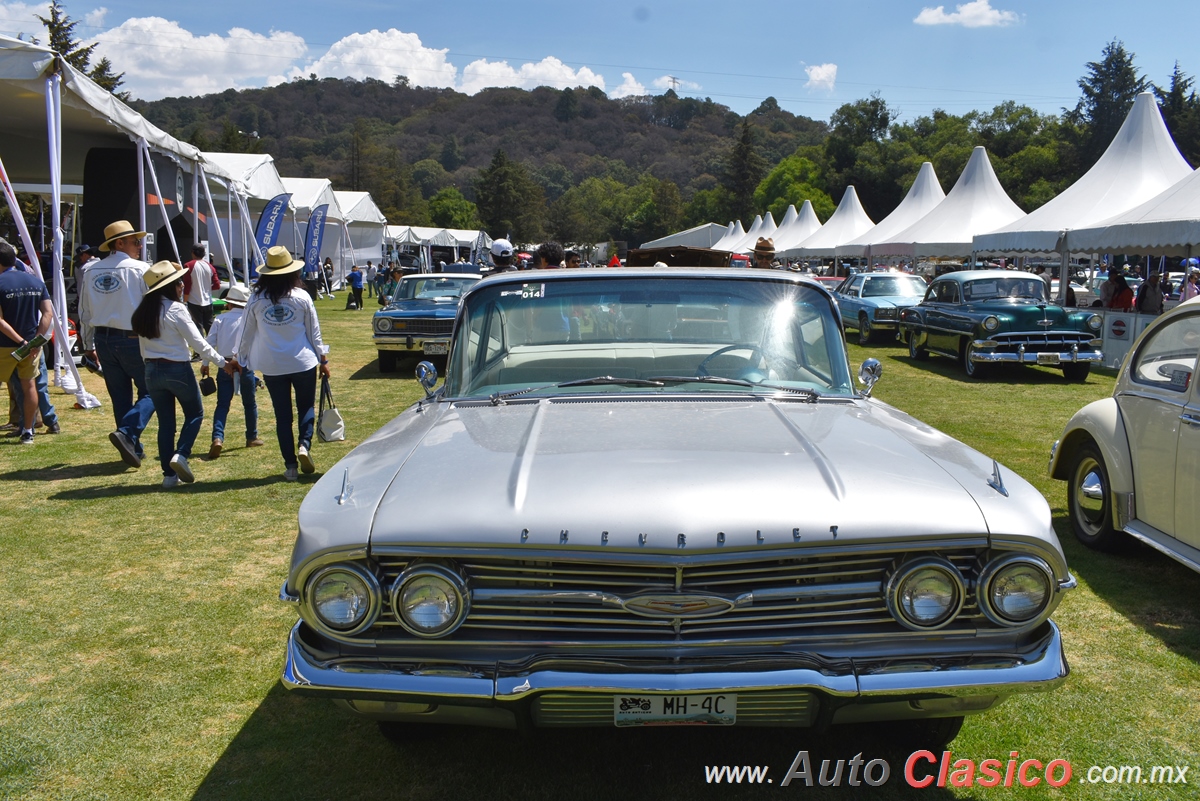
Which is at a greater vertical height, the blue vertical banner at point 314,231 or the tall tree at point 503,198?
the tall tree at point 503,198

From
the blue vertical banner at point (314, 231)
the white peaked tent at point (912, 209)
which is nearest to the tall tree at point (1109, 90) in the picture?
the white peaked tent at point (912, 209)

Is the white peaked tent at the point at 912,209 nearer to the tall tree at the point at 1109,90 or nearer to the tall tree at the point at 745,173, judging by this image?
the tall tree at the point at 1109,90

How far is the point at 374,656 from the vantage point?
8.73 ft

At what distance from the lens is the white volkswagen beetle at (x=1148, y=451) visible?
15.3ft

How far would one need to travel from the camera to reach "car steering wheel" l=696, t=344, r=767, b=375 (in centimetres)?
401

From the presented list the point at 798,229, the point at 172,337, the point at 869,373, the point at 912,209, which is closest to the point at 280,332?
the point at 172,337

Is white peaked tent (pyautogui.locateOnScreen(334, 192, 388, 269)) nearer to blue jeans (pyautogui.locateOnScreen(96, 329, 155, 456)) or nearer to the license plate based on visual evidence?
blue jeans (pyautogui.locateOnScreen(96, 329, 155, 456))

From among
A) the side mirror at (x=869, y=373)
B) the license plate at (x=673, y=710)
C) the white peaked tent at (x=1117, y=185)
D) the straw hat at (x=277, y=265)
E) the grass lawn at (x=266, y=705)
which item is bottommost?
the grass lawn at (x=266, y=705)

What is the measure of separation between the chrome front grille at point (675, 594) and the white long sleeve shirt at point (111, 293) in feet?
20.3

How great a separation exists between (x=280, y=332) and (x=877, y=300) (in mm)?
16531

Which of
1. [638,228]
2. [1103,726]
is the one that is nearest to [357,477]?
[1103,726]

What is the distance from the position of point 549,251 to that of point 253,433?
11.6 ft

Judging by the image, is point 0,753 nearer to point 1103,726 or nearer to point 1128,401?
point 1103,726

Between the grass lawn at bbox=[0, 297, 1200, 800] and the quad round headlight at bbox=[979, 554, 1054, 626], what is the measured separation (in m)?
0.86
